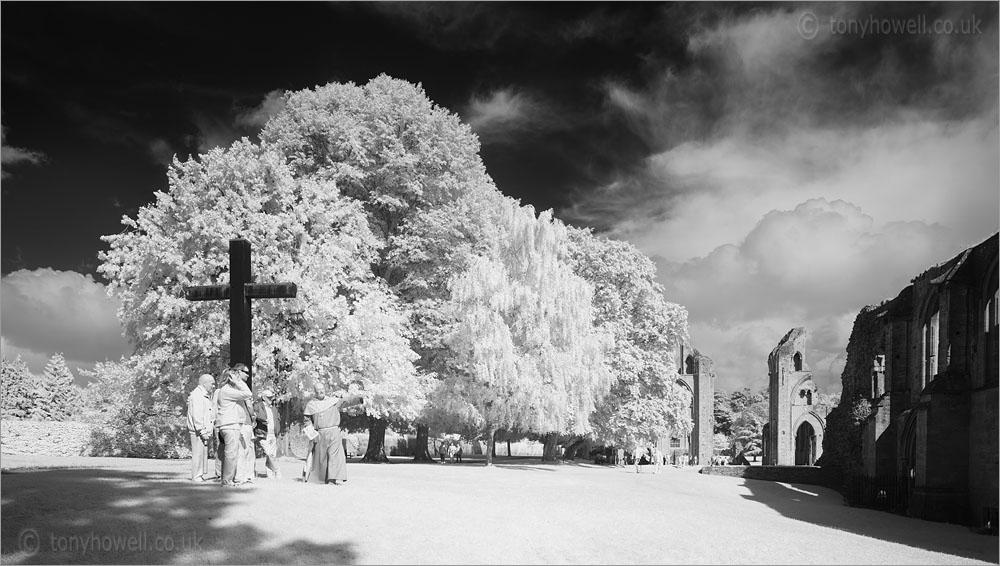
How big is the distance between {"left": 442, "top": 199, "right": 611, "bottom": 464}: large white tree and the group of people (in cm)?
1249

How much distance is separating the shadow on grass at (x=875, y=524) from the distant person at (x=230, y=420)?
38.1ft

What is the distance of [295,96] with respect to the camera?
102ft

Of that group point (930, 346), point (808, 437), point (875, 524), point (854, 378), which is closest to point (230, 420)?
point (875, 524)

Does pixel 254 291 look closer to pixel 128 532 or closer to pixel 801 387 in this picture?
pixel 128 532

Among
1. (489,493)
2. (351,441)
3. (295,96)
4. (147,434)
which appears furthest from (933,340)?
(351,441)

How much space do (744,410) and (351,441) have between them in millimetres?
58526

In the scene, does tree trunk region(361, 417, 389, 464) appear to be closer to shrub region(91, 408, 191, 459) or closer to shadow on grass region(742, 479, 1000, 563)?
shrub region(91, 408, 191, 459)

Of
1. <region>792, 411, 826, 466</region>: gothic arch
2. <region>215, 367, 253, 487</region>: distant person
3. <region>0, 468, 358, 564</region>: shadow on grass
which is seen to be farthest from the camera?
<region>792, 411, 826, 466</region>: gothic arch

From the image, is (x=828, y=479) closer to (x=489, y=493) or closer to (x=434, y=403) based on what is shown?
(x=434, y=403)

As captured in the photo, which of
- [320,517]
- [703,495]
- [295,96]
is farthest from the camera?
[295,96]

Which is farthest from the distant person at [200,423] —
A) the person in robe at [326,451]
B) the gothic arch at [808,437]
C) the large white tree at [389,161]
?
the gothic arch at [808,437]

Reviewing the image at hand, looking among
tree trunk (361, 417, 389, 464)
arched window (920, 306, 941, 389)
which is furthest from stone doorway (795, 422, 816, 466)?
tree trunk (361, 417, 389, 464)

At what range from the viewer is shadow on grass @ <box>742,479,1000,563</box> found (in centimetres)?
1365

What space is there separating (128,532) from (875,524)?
1554 centimetres
